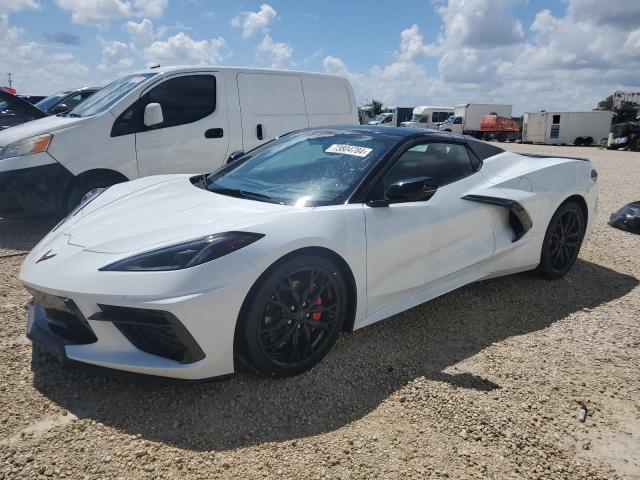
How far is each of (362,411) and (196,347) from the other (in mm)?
836

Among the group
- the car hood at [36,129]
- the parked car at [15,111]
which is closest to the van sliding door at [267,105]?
the car hood at [36,129]

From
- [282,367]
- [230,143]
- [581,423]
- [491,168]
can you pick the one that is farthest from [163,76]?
[581,423]

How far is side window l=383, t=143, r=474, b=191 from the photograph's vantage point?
317 centimetres

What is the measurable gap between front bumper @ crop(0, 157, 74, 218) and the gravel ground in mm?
1889

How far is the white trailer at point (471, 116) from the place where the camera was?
37.5m

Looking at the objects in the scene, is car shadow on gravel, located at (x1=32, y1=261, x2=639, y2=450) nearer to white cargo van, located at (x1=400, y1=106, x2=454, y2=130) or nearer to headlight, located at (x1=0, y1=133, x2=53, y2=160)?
headlight, located at (x1=0, y1=133, x2=53, y2=160)

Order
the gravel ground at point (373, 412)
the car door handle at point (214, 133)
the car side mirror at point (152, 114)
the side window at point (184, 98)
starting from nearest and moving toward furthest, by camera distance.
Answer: the gravel ground at point (373, 412)
the car side mirror at point (152, 114)
the side window at point (184, 98)
the car door handle at point (214, 133)

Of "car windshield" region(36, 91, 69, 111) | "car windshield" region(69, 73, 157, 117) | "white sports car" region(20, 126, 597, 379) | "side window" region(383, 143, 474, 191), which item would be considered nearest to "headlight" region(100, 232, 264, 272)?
"white sports car" region(20, 126, 597, 379)

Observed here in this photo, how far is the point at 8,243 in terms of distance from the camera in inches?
197

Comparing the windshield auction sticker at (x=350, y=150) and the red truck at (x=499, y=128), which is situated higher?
the windshield auction sticker at (x=350, y=150)

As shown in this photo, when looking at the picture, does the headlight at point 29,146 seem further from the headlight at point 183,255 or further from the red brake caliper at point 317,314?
the red brake caliper at point 317,314

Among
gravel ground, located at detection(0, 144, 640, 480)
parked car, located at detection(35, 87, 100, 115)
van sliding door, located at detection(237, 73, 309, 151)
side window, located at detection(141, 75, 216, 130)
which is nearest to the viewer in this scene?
gravel ground, located at detection(0, 144, 640, 480)

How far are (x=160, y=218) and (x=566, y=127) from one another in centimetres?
3402

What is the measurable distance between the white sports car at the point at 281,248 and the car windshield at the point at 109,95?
223 centimetres
